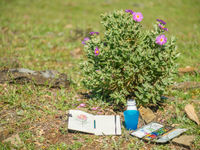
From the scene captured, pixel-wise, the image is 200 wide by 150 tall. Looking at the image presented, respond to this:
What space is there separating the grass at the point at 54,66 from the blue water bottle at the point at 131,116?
0.36 ft

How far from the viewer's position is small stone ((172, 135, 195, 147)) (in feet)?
9.49

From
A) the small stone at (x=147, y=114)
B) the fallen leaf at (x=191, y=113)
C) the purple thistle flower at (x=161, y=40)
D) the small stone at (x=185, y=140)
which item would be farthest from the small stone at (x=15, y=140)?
Result: the fallen leaf at (x=191, y=113)

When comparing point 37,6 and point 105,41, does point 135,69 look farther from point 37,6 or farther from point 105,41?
point 37,6

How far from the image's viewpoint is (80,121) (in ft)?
10.9

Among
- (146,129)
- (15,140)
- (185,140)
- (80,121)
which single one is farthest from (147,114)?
(15,140)

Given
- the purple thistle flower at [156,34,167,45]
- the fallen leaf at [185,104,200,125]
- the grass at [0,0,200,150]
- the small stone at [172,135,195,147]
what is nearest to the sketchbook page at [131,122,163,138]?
the grass at [0,0,200,150]

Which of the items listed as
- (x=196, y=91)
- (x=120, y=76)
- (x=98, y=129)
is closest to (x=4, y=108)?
(x=98, y=129)

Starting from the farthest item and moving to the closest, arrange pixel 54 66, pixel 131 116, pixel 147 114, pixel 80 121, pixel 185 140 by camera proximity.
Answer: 1. pixel 54 66
2. pixel 147 114
3. pixel 80 121
4. pixel 131 116
5. pixel 185 140

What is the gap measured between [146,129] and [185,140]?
50 centimetres

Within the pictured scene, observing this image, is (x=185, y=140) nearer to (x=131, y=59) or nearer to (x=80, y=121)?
(x=131, y=59)

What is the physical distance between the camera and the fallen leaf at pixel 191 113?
3.36 m

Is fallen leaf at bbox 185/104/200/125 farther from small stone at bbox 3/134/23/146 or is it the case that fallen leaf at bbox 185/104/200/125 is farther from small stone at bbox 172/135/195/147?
small stone at bbox 3/134/23/146

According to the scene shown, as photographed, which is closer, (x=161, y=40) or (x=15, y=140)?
(x=15, y=140)

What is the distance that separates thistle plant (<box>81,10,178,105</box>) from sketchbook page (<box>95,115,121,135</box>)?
25 cm
